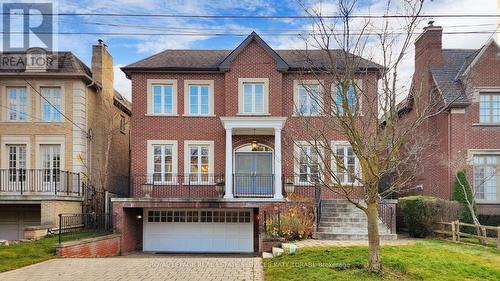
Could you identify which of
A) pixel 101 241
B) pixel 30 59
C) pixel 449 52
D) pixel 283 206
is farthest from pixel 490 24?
pixel 30 59

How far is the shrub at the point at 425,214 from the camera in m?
15.9

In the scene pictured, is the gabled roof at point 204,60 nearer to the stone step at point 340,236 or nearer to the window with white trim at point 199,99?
the window with white trim at point 199,99

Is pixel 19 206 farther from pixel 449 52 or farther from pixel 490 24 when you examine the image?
pixel 449 52

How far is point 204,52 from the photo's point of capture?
74.6 ft

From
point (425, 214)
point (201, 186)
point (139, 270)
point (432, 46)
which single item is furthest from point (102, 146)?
point (432, 46)

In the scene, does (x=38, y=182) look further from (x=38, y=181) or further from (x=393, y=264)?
(x=393, y=264)

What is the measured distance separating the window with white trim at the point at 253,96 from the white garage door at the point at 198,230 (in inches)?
190

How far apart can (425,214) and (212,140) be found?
988 centimetres

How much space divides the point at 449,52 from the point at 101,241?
19.3 meters

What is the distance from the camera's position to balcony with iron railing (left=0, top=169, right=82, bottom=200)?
766 inches

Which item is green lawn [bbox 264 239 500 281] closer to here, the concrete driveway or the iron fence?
the concrete driveway

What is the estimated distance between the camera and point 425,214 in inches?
623

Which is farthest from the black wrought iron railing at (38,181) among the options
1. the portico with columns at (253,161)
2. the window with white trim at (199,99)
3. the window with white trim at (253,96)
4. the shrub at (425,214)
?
the shrub at (425,214)

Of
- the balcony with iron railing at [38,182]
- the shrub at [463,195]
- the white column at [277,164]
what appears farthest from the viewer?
the balcony with iron railing at [38,182]
